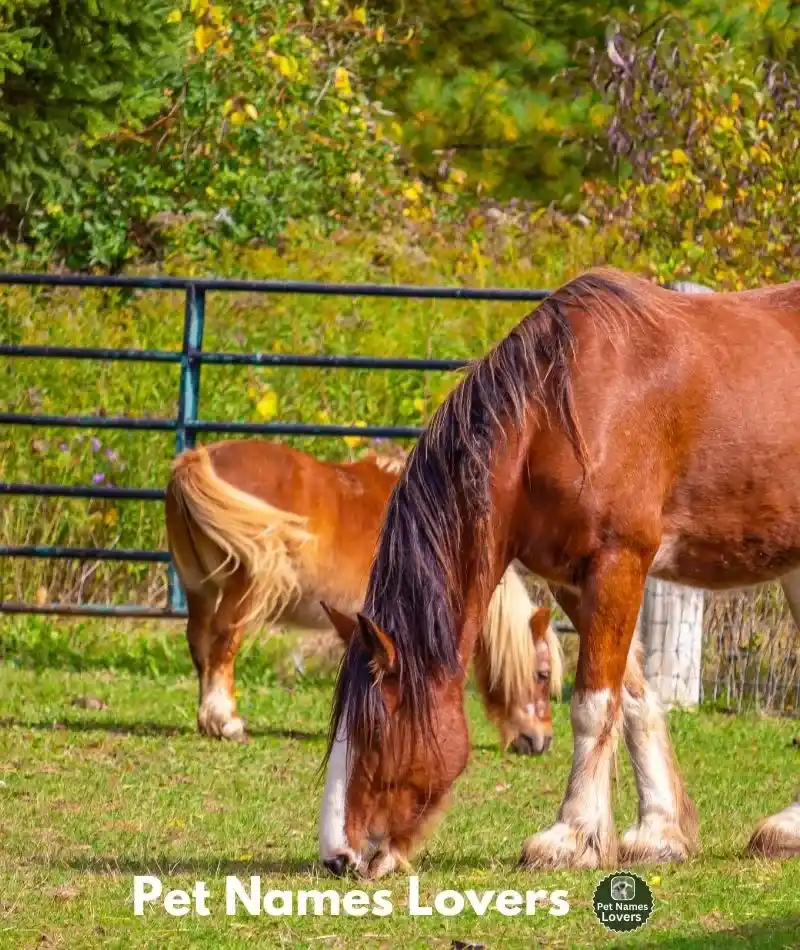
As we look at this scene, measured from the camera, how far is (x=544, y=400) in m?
4.57

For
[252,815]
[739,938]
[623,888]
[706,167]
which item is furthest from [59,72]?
[739,938]

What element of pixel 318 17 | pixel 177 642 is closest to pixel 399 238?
pixel 318 17

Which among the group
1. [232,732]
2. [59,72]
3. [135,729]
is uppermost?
[59,72]

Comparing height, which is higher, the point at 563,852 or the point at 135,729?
the point at 563,852

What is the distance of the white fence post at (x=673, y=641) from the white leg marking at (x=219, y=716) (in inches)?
73.0

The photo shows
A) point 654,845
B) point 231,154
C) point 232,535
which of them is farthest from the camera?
point 231,154

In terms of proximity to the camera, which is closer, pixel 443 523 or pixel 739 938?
pixel 739 938

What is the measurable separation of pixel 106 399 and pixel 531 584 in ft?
9.25

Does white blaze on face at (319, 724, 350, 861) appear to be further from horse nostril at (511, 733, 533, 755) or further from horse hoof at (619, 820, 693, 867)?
horse nostril at (511, 733, 533, 755)

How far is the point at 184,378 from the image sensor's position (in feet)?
27.3

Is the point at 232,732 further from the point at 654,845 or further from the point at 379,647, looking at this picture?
the point at 379,647

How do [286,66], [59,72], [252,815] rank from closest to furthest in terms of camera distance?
1. [252,815]
2. [59,72]
3. [286,66]

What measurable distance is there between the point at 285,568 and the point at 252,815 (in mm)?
1509

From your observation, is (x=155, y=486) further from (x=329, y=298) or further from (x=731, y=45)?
(x=731, y=45)
